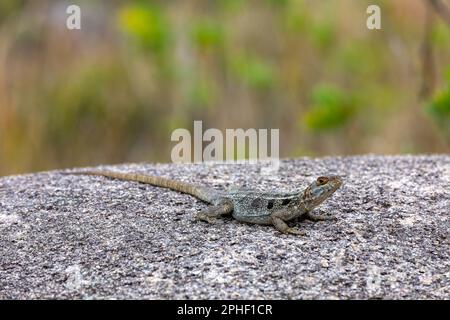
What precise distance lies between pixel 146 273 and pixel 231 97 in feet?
18.9

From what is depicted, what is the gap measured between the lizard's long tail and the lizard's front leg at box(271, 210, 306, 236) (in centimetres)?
48

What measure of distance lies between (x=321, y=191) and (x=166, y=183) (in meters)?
1.09

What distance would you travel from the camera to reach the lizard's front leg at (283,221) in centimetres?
425

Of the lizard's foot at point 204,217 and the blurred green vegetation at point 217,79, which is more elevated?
the blurred green vegetation at point 217,79

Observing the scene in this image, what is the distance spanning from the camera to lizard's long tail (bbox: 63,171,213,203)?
4.80 m

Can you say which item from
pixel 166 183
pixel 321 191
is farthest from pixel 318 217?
pixel 166 183

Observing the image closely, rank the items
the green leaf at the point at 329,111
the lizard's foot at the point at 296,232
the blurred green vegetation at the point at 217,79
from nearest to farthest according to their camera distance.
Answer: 1. the lizard's foot at the point at 296,232
2. the green leaf at the point at 329,111
3. the blurred green vegetation at the point at 217,79

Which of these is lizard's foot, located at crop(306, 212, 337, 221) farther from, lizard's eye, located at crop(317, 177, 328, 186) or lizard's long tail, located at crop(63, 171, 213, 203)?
lizard's long tail, located at crop(63, 171, 213, 203)

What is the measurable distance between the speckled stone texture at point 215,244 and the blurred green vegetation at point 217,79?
3.63 meters

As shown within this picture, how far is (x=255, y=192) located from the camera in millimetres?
4613

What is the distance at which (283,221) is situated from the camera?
14.4 feet

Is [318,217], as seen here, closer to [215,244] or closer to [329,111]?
[215,244]

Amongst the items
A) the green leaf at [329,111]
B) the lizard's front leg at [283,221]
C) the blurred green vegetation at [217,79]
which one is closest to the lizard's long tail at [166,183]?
the lizard's front leg at [283,221]

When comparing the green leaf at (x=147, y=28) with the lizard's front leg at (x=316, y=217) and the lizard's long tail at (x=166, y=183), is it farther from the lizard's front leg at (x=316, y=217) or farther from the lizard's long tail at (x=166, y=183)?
the lizard's front leg at (x=316, y=217)
